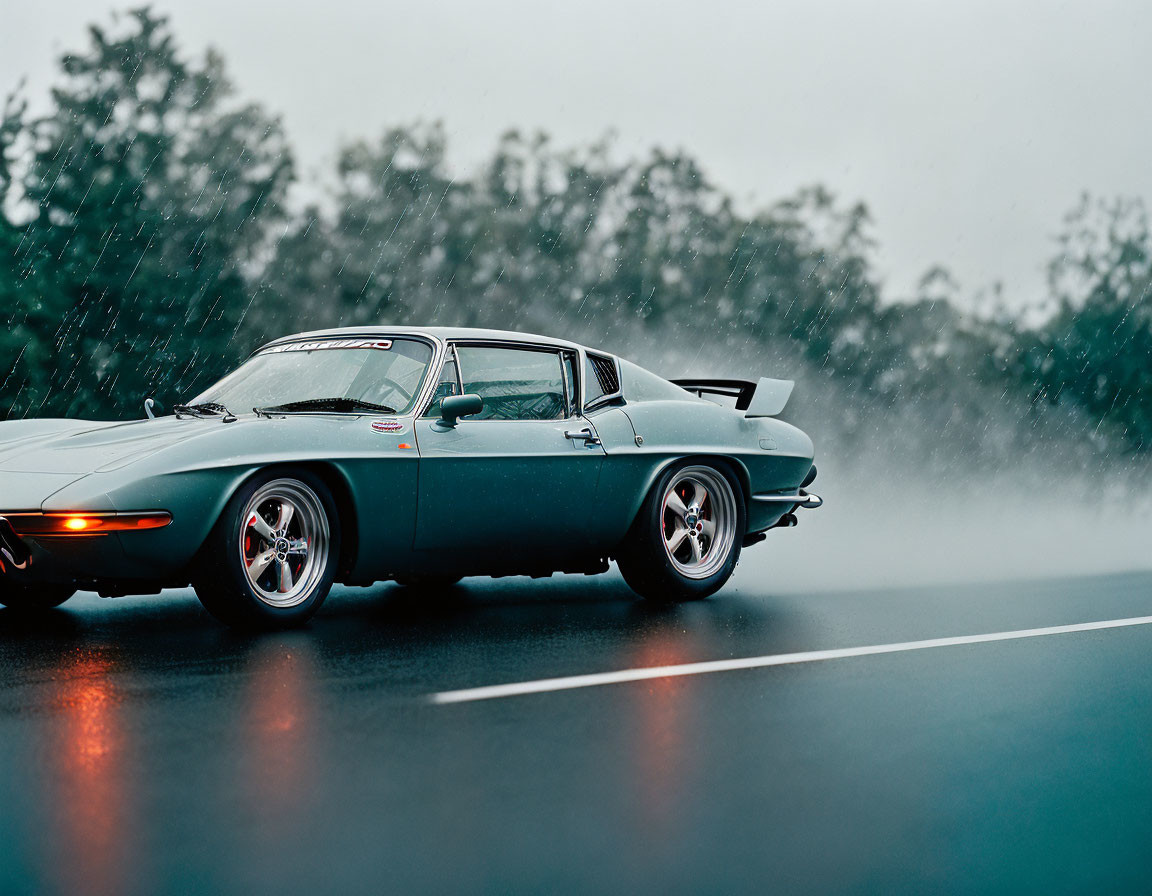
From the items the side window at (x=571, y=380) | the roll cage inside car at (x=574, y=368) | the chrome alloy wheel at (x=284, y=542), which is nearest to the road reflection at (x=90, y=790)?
the chrome alloy wheel at (x=284, y=542)

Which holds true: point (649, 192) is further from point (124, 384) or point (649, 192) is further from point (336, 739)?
point (336, 739)

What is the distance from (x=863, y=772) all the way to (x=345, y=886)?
1.78m

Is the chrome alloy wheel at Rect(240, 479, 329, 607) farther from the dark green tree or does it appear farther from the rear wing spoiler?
the dark green tree

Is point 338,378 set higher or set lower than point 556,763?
higher

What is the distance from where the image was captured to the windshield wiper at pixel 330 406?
7.02m

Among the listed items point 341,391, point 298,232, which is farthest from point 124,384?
point 341,391

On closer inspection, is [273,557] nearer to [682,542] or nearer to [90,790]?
[90,790]

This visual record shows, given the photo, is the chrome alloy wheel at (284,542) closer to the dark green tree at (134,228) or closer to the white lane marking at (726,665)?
the white lane marking at (726,665)

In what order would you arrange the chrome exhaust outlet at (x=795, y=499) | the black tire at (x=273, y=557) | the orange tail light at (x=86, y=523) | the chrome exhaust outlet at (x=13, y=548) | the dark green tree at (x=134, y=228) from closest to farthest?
1. the orange tail light at (x=86, y=523)
2. the chrome exhaust outlet at (x=13, y=548)
3. the black tire at (x=273, y=557)
4. the chrome exhaust outlet at (x=795, y=499)
5. the dark green tree at (x=134, y=228)

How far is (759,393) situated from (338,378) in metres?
2.73

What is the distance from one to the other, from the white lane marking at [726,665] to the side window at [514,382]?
2.06 metres

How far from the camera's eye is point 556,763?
429 centimetres

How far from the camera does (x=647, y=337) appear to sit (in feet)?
133

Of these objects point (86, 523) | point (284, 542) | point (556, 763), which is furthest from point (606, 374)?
point (556, 763)
